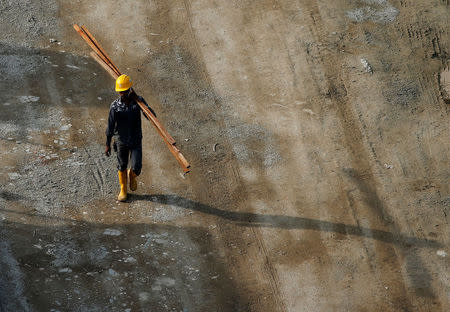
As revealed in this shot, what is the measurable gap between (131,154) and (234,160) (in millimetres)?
2009

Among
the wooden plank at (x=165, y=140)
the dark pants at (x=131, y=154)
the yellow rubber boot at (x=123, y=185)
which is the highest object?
the wooden plank at (x=165, y=140)

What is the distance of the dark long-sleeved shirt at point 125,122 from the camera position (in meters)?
9.68

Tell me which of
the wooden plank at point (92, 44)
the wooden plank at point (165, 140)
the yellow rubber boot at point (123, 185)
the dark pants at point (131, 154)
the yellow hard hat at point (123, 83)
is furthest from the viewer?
the wooden plank at point (92, 44)

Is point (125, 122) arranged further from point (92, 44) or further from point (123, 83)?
point (92, 44)

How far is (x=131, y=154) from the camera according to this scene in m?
10.1

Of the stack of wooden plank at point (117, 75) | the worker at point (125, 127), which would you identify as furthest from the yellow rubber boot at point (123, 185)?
the stack of wooden plank at point (117, 75)

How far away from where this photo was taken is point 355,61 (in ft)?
43.0

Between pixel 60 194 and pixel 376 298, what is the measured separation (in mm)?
4989

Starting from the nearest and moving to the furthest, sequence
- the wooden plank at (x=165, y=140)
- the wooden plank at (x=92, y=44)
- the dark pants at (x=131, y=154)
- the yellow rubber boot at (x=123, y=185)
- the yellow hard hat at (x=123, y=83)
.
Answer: the wooden plank at (x=165, y=140) < the yellow hard hat at (x=123, y=83) < the dark pants at (x=131, y=154) < the yellow rubber boot at (x=123, y=185) < the wooden plank at (x=92, y=44)

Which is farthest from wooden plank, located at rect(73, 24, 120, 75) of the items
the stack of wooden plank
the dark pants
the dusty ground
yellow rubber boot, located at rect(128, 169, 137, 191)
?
yellow rubber boot, located at rect(128, 169, 137, 191)

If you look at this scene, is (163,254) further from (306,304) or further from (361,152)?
(361,152)

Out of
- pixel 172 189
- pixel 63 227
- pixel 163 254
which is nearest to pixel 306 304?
pixel 163 254

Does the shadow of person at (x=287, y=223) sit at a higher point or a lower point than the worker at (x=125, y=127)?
lower

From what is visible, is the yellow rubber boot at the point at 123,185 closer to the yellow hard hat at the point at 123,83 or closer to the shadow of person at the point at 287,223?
the shadow of person at the point at 287,223
